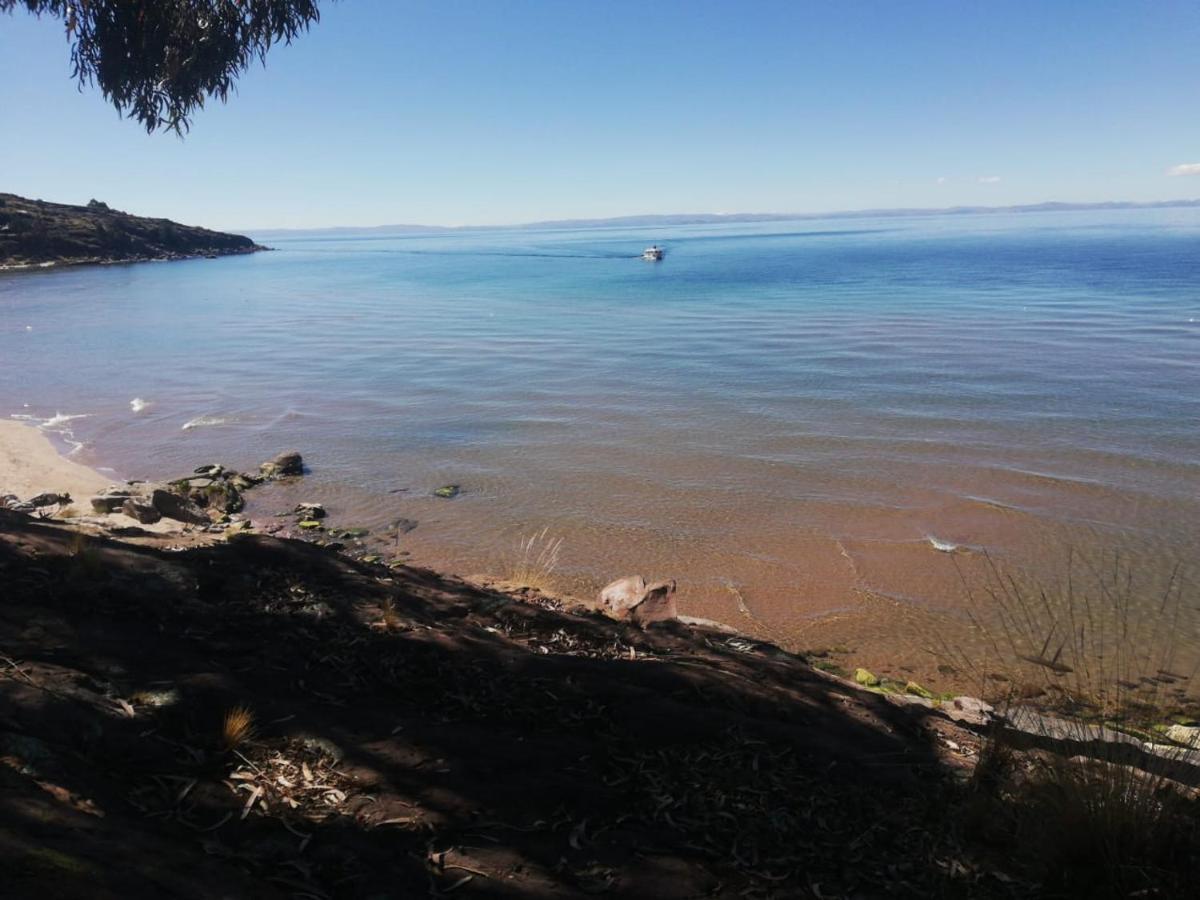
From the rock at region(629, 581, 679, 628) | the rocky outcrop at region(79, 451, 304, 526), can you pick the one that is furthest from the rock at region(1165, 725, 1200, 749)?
the rocky outcrop at region(79, 451, 304, 526)

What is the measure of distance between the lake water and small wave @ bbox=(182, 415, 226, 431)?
20cm

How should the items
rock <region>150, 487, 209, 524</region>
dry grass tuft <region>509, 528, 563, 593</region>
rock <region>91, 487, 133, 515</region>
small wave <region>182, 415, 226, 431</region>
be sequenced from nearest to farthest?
dry grass tuft <region>509, 528, 563, 593</region>
rock <region>91, 487, 133, 515</region>
rock <region>150, 487, 209, 524</region>
small wave <region>182, 415, 226, 431</region>

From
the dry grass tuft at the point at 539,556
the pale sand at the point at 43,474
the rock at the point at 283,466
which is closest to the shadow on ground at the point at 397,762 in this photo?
the dry grass tuft at the point at 539,556

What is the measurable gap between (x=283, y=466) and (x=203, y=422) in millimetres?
5649

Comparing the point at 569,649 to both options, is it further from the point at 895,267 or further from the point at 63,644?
the point at 895,267

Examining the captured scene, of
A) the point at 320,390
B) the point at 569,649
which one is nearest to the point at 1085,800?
the point at 569,649

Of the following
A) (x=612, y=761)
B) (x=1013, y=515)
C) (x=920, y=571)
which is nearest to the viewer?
(x=612, y=761)

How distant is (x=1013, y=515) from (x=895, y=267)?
6188cm

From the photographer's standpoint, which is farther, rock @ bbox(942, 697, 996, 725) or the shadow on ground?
rock @ bbox(942, 697, 996, 725)

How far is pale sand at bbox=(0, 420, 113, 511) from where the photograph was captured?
12.6 metres

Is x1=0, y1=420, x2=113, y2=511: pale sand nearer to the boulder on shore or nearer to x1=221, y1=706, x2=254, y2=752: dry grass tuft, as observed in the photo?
the boulder on shore

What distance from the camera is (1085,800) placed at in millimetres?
2955

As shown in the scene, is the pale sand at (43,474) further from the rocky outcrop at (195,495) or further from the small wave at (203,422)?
the small wave at (203,422)

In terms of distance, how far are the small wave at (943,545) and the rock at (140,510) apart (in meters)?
10.9
